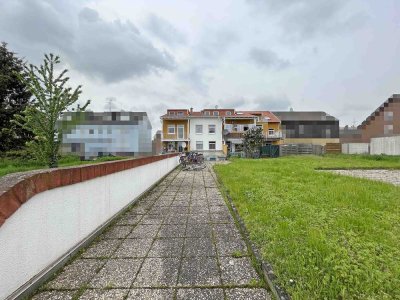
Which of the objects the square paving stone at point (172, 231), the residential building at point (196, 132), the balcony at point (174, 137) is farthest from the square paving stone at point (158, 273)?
the balcony at point (174, 137)

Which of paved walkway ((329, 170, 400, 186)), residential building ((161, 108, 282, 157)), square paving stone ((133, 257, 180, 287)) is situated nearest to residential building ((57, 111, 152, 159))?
square paving stone ((133, 257, 180, 287))

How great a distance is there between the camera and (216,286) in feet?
7.32

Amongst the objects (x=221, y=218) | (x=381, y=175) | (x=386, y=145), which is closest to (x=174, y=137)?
(x=386, y=145)

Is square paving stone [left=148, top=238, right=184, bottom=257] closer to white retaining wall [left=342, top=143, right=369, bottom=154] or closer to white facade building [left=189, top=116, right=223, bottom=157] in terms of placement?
white facade building [left=189, top=116, right=223, bottom=157]

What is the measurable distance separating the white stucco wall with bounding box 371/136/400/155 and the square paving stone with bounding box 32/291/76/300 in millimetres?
25798

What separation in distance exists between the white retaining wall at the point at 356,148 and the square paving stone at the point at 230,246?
29.0 m

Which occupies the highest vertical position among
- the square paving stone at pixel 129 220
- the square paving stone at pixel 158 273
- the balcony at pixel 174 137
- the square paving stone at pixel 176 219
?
the balcony at pixel 174 137

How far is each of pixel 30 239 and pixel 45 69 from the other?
739 cm

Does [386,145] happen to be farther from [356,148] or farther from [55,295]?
[55,295]

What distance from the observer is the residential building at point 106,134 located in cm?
551

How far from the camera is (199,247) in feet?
10.2

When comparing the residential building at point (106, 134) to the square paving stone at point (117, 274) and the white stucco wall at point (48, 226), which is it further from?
the square paving stone at point (117, 274)

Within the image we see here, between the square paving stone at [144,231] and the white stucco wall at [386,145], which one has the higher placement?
the white stucco wall at [386,145]

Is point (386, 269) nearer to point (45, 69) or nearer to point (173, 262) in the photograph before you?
point (173, 262)
